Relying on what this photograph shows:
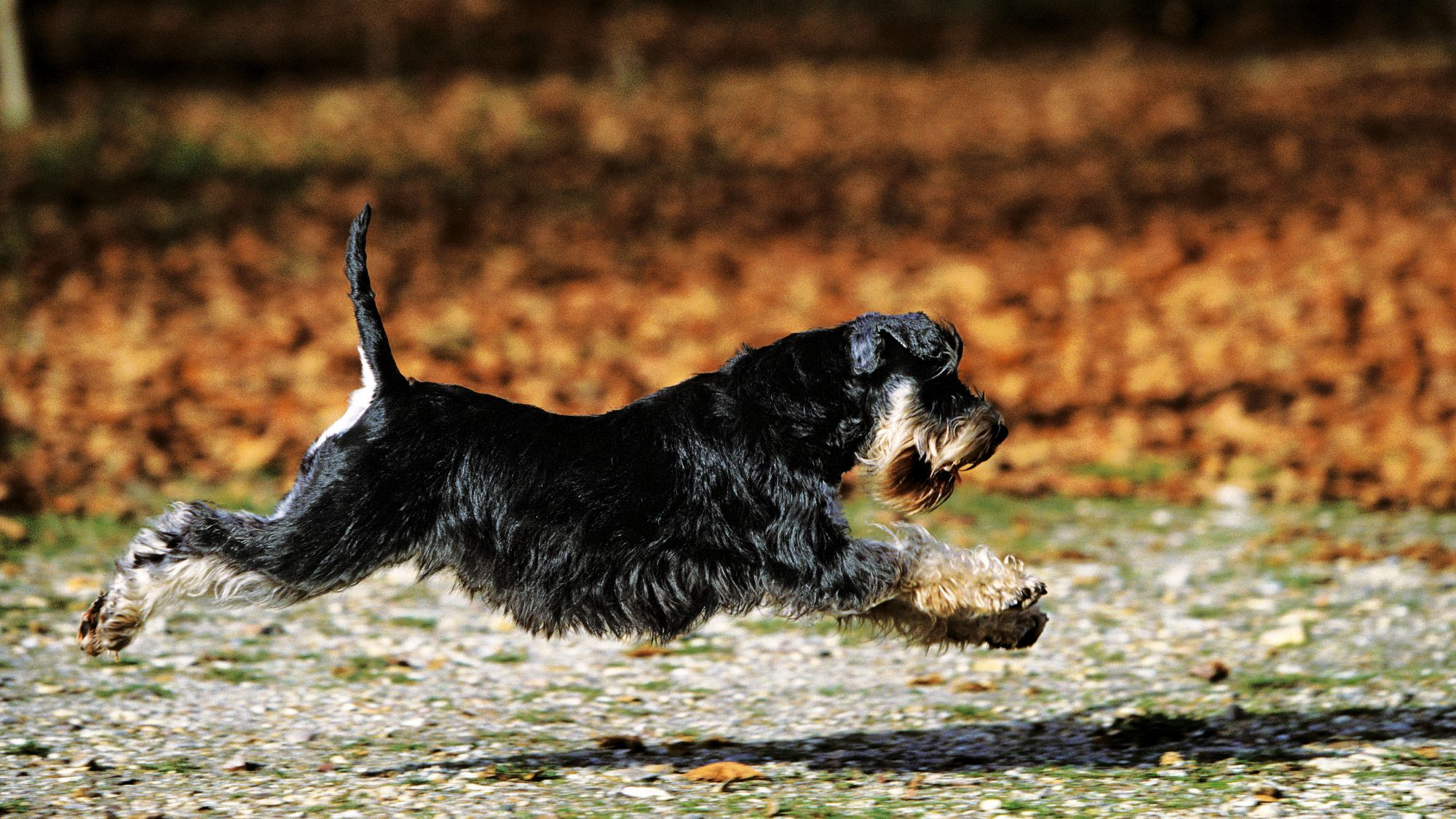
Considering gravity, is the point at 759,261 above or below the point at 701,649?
above

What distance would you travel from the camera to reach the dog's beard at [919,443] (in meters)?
5.25

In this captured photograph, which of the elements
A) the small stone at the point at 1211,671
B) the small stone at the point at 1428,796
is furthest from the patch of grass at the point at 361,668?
the small stone at the point at 1428,796

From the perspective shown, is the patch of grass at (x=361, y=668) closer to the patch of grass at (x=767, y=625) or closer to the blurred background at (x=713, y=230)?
the patch of grass at (x=767, y=625)

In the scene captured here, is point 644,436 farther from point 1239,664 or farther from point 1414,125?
point 1414,125

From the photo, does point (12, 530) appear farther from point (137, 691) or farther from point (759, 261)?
point (759, 261)

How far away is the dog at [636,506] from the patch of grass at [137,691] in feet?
3.89

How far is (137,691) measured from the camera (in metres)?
6.27

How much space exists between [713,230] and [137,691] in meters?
12.4

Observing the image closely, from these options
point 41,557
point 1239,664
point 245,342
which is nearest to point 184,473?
point 41,557

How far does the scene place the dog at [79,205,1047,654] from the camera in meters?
4.95

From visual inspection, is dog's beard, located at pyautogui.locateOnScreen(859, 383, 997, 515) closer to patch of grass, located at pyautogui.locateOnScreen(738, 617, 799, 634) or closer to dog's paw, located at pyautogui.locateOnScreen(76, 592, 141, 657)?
patch of grass, located at pyautogui.locateOnScreen(738, 617, 799, 634)

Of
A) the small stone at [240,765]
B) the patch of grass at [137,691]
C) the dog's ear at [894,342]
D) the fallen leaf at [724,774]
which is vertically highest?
the dog's ear at [894,342]

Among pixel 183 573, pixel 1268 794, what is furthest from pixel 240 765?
pixel 1268 794

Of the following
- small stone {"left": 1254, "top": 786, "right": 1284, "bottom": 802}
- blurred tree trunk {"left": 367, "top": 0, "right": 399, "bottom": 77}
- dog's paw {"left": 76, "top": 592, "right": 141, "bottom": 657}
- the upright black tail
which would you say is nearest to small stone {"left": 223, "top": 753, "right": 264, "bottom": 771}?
dog's paw {"left": 76, "top": 592, "right": 141, "bottom": 657}
